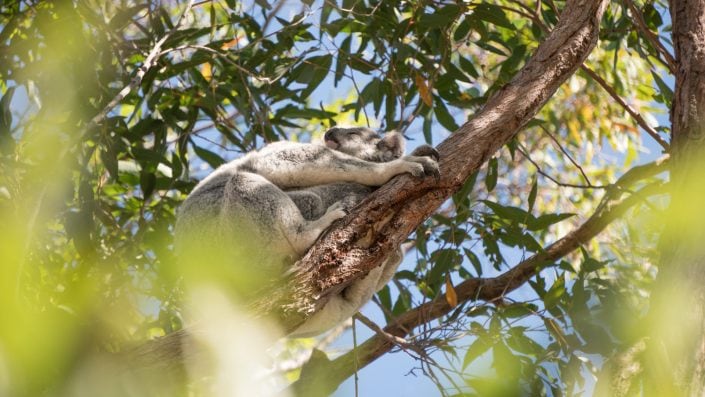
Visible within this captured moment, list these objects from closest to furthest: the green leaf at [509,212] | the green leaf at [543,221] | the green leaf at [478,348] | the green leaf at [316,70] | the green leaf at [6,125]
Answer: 1. the green leaf at [6,125]
2. the green leaf at [478,348]
3. the green leaf at [543,221]
4. the green leaf at [509,212]
5. the green leaf at [316,70]

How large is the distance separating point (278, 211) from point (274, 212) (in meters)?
0.02

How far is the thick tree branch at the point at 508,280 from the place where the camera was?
4.49 metres

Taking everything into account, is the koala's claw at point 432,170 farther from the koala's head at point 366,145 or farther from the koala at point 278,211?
the koala's head at point 366,145

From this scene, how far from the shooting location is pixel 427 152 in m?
3.23

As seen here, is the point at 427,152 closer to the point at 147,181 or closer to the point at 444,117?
the point at 444,117

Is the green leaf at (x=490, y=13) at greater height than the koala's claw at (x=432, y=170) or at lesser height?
greater

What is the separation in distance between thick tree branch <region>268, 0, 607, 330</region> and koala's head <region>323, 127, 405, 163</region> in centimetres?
86

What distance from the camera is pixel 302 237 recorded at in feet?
11.0

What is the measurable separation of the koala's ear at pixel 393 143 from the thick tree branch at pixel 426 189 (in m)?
0.85

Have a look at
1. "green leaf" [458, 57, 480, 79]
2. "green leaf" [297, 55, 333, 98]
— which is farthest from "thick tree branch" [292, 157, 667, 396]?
"green leaf" [297, 55, 333, 98]

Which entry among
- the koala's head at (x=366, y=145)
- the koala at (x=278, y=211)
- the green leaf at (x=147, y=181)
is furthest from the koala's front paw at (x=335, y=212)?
the green leaf at (x=147, y=181)

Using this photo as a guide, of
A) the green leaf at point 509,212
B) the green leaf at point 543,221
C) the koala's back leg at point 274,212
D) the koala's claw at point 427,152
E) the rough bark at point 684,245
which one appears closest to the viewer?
the rough bark at point 684,245

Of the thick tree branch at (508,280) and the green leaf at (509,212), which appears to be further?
the thick tree branch at (508,280)

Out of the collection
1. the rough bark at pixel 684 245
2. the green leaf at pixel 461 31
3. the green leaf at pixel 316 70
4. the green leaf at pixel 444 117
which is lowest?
the rough bark at pixel 684 245
